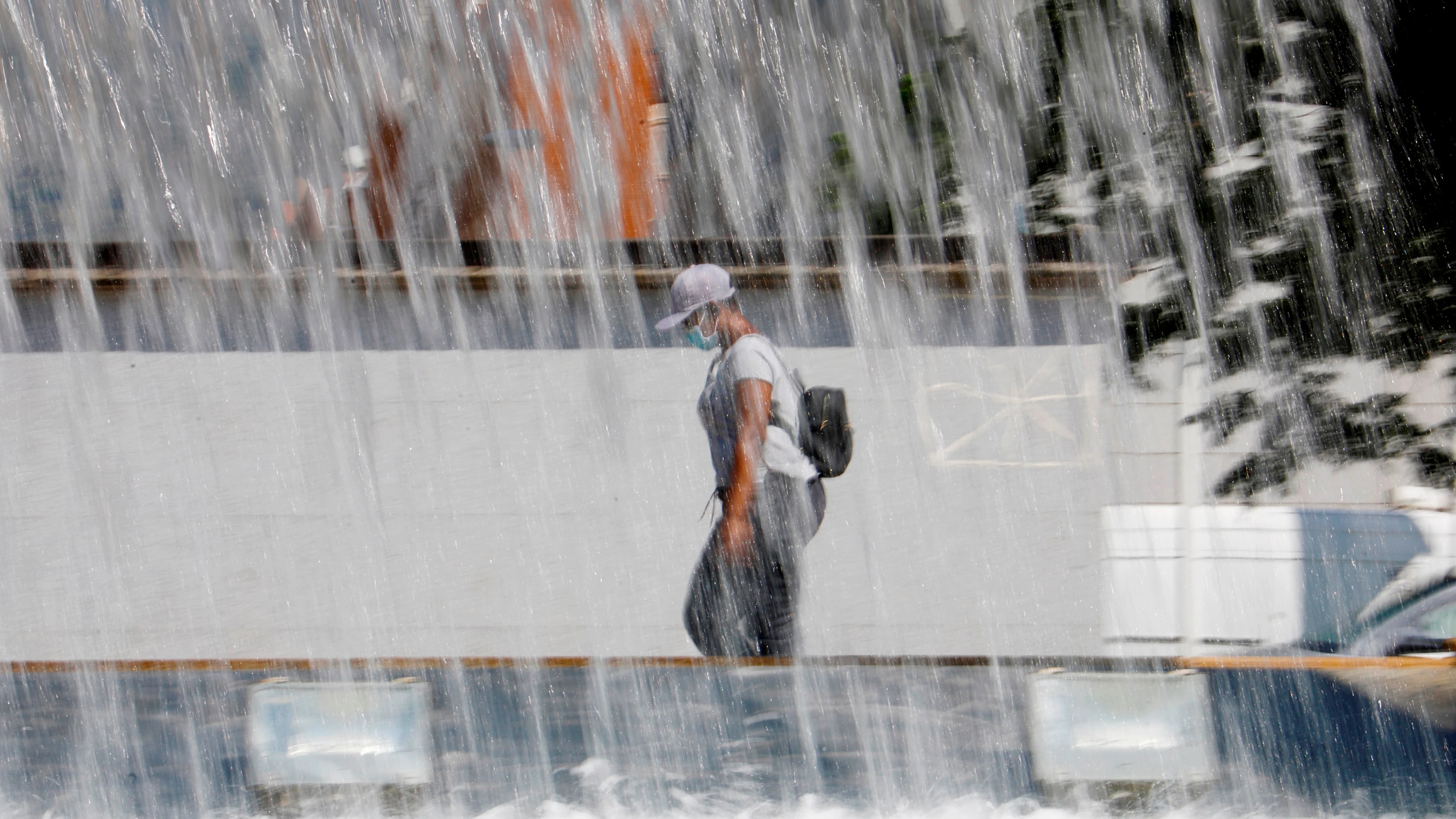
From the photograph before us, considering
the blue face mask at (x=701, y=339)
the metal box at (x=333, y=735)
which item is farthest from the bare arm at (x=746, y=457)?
→ the metal box at (x=333, y=735)

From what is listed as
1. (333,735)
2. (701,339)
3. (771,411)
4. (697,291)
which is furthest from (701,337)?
(333,735)

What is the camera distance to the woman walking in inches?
108

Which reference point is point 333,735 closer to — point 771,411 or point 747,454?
point 747,454

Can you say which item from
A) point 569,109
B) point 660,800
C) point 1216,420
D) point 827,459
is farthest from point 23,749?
point 1216,420

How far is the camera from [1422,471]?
3.80 metres

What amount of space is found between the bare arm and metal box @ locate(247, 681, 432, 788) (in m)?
0.88

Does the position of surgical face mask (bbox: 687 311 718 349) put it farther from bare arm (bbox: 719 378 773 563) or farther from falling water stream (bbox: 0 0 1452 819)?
falling water stream (bbox: 0 0 1452 819)

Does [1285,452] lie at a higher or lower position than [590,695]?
higher

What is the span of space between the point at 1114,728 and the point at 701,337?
55.9 inches

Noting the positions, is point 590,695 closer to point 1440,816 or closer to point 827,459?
point 827,459

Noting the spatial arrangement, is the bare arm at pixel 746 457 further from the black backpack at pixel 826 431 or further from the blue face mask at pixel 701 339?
the blue face mask at pixel 701 339

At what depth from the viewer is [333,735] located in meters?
2.52

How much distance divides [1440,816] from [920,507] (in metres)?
2.25

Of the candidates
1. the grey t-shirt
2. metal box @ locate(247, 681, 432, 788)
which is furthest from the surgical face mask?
metal box @ locate(247, 681, 432, 788)
